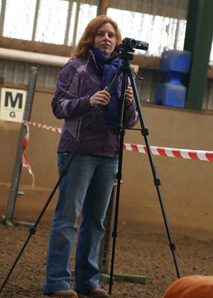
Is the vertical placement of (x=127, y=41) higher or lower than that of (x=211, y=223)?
higher

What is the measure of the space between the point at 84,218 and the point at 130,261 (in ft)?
5.41

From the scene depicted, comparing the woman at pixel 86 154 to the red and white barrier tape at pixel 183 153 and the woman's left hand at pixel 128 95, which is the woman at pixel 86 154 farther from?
the red and white barrier tape at pixel 183 153

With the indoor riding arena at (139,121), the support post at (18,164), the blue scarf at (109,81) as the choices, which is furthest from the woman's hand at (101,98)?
the support post at (18,164)

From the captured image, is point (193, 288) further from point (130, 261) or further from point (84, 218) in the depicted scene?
point (130, 261)

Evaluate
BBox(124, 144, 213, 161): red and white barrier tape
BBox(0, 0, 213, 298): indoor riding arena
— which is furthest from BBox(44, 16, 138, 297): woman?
BBox(0, 0, 213, 298): indoor riding arena

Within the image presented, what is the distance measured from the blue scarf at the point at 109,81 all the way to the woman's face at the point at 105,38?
6 centimetres

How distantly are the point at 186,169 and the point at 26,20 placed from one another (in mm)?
2694

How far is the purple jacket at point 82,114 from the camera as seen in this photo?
2.66 m

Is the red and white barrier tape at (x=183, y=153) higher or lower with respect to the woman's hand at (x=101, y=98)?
lower

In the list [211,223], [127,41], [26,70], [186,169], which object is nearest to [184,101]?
[186,169]

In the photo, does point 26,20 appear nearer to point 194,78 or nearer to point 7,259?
point 194,78

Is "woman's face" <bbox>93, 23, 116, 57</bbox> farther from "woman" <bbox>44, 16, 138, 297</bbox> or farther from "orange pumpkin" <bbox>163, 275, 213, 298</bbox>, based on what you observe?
"orange pumpkin" <bbox>163, 275, 213, 298</bbox>

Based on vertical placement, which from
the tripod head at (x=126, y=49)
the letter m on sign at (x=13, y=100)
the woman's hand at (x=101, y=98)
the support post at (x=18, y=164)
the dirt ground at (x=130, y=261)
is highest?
the tripod head at (x=126, y=49)

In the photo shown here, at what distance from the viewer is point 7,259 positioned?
3787 millimetres
